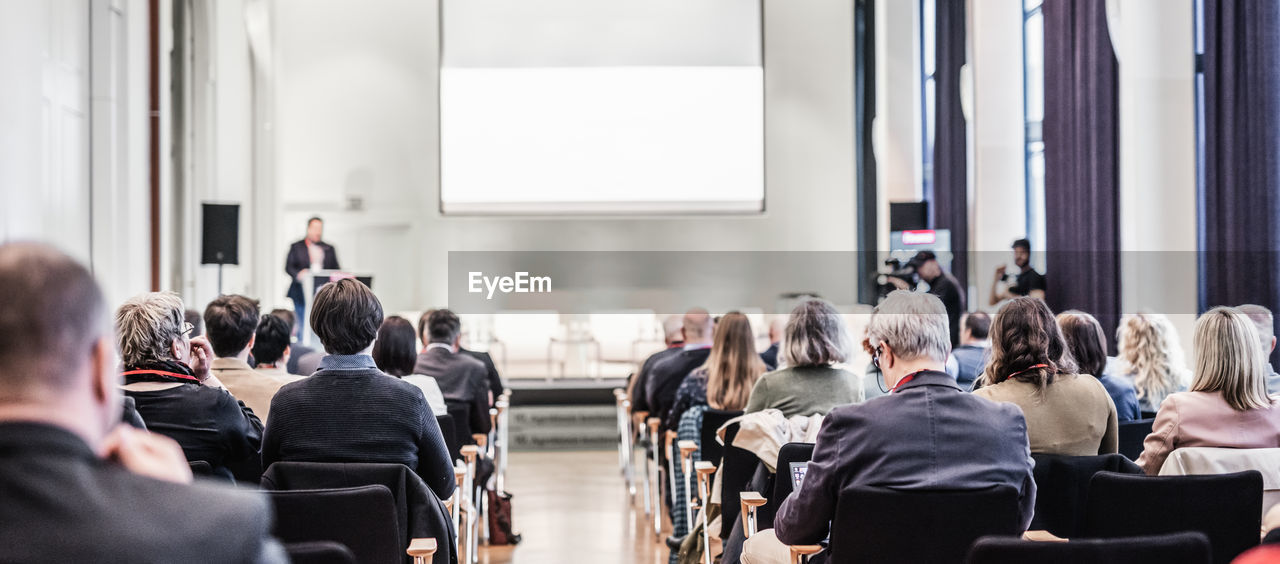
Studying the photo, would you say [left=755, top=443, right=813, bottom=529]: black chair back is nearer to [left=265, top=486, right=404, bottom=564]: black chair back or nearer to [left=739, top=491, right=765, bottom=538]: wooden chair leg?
[left=739, top=491, right=765, bottom=538]: wooden chair leg

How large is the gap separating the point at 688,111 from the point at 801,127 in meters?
1.61

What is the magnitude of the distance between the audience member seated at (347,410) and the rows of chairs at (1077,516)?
0.99 metres

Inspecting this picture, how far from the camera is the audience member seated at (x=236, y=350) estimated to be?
140 inches

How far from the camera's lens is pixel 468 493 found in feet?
14.1

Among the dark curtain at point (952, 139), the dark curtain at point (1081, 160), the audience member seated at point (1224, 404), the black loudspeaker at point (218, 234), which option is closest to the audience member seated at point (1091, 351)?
the audience member seated at point (1224, 404)

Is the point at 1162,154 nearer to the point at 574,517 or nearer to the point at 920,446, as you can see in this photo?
the point at 574,517

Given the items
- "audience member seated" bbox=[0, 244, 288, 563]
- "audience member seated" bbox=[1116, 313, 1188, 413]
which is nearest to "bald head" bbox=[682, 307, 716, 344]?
"audience member seated" bbox=[1116, 313, 1188, 413]

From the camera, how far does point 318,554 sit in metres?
1.69

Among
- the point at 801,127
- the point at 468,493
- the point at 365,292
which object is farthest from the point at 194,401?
the point at 801,127

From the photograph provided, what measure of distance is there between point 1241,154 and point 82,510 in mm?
6787

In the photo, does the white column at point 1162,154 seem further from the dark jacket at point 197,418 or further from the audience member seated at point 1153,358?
the dark jacket at point 197,418

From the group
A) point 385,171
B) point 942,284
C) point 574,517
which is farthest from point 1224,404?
point 385,171

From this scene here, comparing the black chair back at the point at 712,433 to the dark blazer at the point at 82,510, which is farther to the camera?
the black chair back at the point at 712,433

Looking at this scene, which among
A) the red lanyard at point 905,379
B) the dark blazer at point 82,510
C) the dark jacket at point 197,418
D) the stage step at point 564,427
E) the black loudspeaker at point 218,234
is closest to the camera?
the dark blazer at point 82,510
